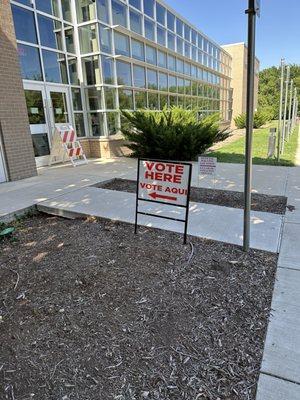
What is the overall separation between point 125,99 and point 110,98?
87cm

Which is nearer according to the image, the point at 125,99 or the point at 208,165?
the point at 208,165

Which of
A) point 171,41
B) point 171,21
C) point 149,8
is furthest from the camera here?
point 171,41

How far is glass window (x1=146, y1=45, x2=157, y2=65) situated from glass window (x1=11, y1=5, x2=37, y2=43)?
512 cm

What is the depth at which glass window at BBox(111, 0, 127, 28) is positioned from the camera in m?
10.0

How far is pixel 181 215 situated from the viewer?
14.6 feet

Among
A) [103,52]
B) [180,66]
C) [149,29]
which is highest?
[149,29]

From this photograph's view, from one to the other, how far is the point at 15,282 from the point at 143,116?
717 cm

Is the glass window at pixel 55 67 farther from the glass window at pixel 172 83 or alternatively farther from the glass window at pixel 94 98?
the glass window at pixel 172 83

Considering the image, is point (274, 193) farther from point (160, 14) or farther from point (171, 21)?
point (171, 21)

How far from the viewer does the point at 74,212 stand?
182 inches

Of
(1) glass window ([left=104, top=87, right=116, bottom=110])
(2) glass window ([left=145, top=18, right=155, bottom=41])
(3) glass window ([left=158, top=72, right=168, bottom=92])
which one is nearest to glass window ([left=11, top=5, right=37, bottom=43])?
(1) glass window ([left=104, top=87, right=116, bottom=110])

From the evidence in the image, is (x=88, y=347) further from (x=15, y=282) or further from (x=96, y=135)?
(x=96, y=135)

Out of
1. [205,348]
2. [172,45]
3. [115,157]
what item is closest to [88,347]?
[205,348]

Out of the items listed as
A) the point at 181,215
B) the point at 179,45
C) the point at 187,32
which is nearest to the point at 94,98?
the point at 181,215
